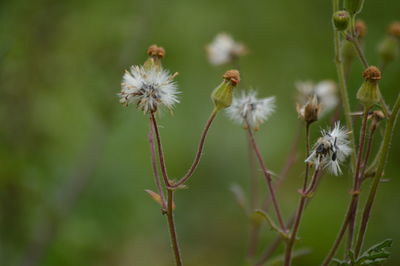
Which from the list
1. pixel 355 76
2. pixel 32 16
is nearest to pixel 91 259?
pixel 32 16

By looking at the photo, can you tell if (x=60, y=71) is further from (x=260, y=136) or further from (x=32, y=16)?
(x=260, y=136)

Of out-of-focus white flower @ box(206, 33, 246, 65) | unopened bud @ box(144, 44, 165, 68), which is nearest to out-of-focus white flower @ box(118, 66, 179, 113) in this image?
unopened bud @ box(144, 44, 165, 68)

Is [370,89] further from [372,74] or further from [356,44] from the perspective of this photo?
[356,44]

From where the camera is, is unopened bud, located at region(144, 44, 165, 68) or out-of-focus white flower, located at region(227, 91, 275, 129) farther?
out-of-focus white flower, located at region(227, 91, 275, 129)

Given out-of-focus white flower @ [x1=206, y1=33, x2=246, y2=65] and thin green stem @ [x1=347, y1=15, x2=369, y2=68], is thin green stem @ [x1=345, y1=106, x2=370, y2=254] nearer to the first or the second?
thin green stem @ [x1=347, y1=15, x2=369, y2=68]

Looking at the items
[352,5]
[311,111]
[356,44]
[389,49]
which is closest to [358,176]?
[311,111]

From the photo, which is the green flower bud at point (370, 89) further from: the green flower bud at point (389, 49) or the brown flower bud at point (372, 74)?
the green flower bud at point (389, 49)
